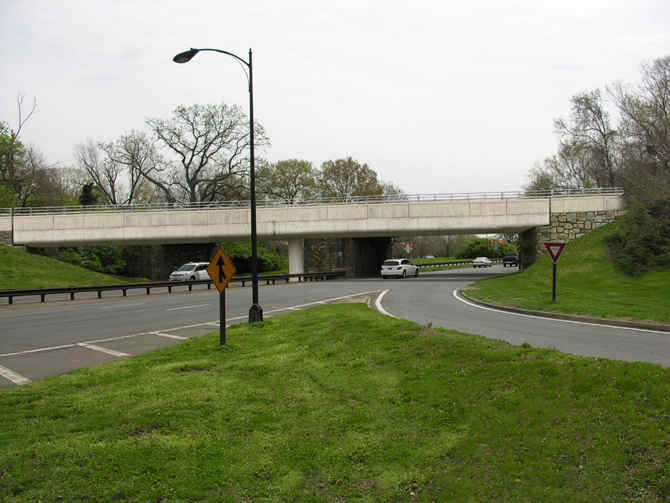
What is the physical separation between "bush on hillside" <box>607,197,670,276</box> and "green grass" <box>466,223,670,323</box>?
61cm

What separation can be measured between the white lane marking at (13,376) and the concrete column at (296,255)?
36.5 m

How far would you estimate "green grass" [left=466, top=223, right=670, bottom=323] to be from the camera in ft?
→ 48.4

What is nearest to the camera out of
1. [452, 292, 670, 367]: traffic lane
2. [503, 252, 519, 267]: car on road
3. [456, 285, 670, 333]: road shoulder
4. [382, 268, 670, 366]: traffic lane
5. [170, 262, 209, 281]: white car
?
[452, 292, 670, 367]: traffic lane

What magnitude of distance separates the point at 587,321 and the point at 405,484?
1125 cm

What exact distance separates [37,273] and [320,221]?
22.1 metres

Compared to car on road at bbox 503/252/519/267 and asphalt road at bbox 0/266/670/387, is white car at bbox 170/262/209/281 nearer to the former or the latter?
asphalt road at bbox 0/266/670/387

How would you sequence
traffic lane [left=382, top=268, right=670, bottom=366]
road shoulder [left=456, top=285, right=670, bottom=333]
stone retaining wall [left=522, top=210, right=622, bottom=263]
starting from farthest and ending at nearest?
stone retaining wall [left=522, top=210, right=622, bottom=263], road shoulder [left=456, top=285, right=670, bottom=333], traffic lane [left=382, top=268, right=670, bottom=366]

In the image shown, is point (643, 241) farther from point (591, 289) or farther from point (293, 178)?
point (293, 178)

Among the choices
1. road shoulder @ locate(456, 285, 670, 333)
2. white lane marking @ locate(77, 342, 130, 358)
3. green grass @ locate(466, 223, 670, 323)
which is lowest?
road shoulder @ locate(456, 285, 670, 333)

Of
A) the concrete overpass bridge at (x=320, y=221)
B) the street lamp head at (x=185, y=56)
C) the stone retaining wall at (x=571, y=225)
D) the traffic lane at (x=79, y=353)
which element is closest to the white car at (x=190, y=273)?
the concrete overpass bridge at (x=320, y=221)

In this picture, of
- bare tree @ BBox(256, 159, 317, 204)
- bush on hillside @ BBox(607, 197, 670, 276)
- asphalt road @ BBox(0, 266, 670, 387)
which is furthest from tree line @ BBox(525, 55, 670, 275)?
bare tree @ BBox(256, 159, 317, 204)

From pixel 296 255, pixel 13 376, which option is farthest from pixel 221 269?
pixel 296 255

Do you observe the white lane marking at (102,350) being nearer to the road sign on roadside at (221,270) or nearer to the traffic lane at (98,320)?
the traffic lane at (98,320)

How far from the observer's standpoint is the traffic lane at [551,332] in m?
8.58
